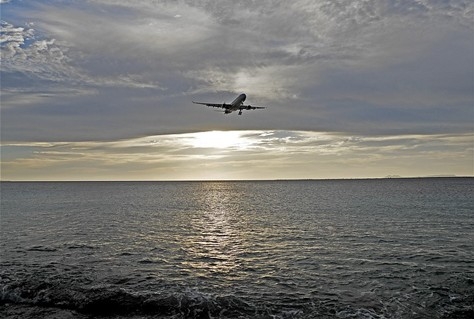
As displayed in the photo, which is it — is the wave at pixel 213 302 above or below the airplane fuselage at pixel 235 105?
below

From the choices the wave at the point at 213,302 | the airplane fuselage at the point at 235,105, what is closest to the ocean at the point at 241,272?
the wave at the point at 213,302

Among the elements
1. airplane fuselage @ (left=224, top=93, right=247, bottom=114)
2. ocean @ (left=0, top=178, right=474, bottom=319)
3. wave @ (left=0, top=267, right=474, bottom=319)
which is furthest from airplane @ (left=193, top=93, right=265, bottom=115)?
wave @ (left=0, top=267, right=474, bottom=319)

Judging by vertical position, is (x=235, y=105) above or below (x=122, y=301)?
above

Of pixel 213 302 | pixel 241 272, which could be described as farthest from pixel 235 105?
pixel 213 302

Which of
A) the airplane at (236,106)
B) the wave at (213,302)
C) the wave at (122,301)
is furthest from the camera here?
the airplane at (236,106)

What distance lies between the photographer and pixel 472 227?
184 ft

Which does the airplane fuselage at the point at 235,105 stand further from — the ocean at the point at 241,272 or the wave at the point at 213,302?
the wave at the point at 213,302

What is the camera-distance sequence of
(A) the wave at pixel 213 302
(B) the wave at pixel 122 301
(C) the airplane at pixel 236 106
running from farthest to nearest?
(C) the airplane at pixel 236 106
(B) the wave at pixel 122 301
(A) the wave at pixel 213 302

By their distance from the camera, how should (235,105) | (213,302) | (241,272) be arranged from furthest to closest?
(235,105), (241,272), (213,302)

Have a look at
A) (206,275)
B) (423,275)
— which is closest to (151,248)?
(206,275)

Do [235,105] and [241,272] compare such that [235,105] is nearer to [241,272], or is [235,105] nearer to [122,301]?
[241,272]

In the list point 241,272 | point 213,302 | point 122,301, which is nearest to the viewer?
point 122,301

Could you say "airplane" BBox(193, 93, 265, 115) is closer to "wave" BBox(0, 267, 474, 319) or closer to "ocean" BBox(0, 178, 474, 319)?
"ocean" BBox(0, 178, 474, 319)

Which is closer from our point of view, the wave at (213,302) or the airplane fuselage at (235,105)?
the wave at (213,302)
